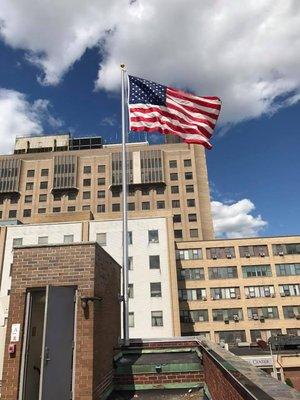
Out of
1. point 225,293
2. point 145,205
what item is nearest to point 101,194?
point 145,205

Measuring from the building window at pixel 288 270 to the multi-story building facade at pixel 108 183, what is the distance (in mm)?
22052

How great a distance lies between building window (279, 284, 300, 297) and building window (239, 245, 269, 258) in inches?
215

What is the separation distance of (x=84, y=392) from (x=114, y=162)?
7768cm

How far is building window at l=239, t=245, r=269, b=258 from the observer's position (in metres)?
57.3

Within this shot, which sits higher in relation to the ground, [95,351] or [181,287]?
[181,287]

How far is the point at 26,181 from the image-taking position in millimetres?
84188

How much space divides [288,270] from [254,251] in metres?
5.78

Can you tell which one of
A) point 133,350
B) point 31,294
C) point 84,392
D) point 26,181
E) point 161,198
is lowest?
point 84,392

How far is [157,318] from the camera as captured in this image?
46594 mm

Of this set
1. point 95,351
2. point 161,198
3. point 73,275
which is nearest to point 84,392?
point 95,351

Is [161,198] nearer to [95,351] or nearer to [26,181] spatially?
[26,181]

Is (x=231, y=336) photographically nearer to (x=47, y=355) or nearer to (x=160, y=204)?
(x=160, y=204)

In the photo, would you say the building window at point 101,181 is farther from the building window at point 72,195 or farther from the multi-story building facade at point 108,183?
the building window at point 72,195

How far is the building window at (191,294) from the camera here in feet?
182
